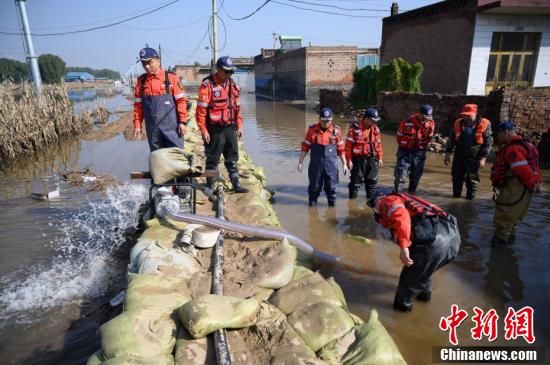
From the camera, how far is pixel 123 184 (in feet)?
26.2

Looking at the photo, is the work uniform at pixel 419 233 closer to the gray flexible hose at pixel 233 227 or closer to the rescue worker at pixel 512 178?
the gray flexible hose at pixel 233 227

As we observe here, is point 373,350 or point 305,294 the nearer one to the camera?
point 373,350

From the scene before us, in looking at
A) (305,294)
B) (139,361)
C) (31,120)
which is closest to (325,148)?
(305,294)

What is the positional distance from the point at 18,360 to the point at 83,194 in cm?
500

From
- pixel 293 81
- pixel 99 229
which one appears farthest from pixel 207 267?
pixel 293 81

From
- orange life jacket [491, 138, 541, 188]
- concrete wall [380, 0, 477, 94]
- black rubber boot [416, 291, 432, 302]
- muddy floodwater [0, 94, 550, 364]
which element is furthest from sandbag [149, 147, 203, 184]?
concrete wall [380, 0, 477, 94]

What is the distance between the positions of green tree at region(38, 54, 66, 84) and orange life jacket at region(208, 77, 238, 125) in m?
66.4

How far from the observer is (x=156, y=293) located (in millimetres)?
2441

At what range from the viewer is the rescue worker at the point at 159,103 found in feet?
13.4

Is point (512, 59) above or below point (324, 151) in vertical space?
above

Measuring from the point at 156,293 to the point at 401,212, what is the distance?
1831 millimetres

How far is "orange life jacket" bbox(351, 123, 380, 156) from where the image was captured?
18.1 ft

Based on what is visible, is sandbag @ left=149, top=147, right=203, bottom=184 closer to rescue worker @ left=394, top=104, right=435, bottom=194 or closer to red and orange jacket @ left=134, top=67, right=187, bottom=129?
red and orange jacket @ left=134, top=67, right=187, bottom=129

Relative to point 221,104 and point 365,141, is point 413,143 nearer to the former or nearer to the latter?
point 365,141
